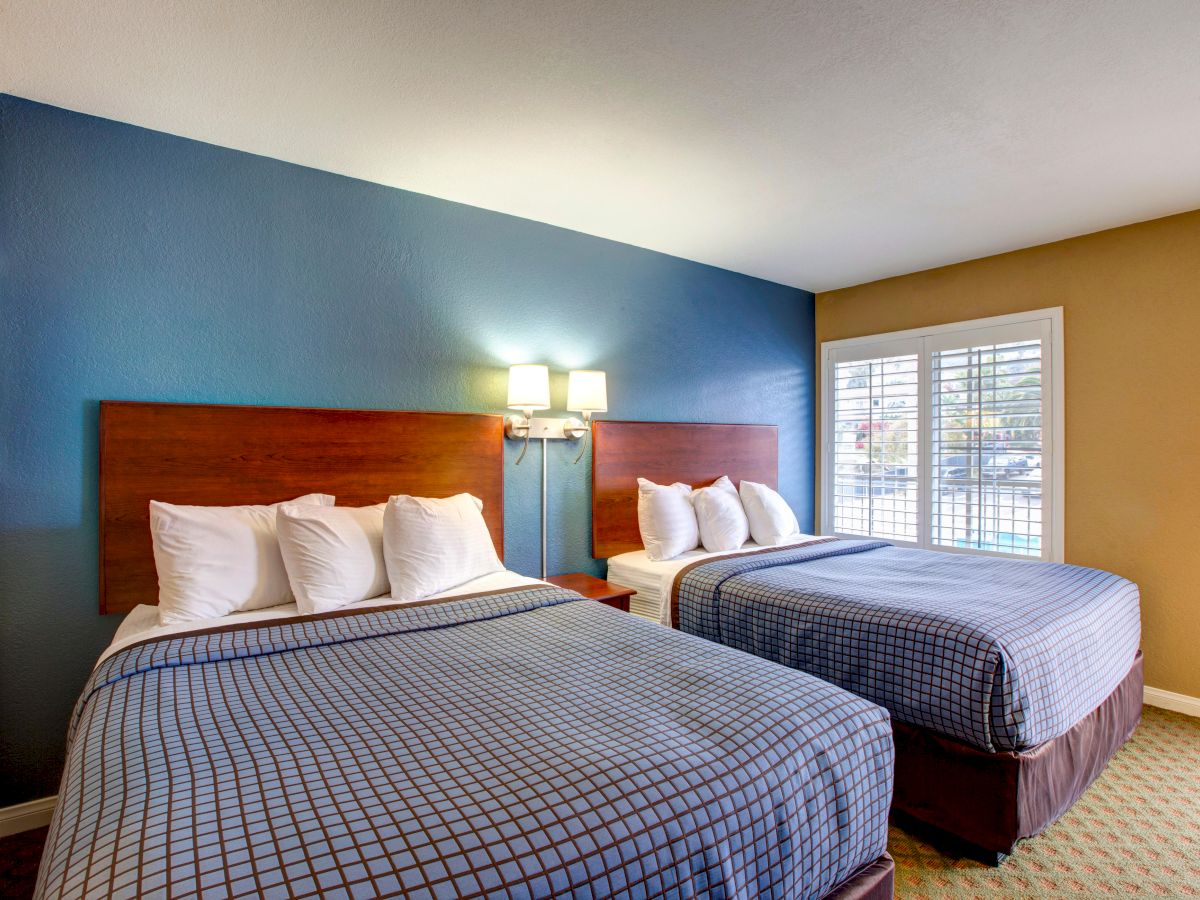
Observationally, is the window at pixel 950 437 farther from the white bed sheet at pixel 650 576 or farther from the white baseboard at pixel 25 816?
the white baseboard at pixel 25 816

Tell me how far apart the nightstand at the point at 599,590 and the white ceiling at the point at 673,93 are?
1861 millimetres

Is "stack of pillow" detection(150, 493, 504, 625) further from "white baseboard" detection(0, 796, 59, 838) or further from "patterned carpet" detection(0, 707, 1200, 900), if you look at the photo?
"patterned carpet" detection(0, 707, 1200, 900)

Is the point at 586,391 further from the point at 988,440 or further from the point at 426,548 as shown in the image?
the point at 988,440

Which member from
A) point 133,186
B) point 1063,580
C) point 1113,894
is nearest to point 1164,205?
point 1063,580

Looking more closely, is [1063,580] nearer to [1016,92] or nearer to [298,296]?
[1016,92]

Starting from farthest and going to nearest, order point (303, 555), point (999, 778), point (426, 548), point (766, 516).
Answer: point (766, 516) → point (426, 548) → point (303, 555) → point (999, 778)

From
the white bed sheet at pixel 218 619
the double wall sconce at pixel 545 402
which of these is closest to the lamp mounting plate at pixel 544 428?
the double wall sconce at pixel 545 402

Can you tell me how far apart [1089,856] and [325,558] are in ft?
8.71

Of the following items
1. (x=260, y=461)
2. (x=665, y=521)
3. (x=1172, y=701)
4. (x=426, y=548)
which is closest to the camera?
(x=426, y=548)

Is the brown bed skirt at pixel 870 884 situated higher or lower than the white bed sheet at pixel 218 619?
lower

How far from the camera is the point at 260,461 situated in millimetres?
2434

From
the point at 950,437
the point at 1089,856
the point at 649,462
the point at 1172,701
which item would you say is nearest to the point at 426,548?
the point at 649,462

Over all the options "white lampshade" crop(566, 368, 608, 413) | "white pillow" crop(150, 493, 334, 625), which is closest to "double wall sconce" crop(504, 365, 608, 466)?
"white lampshade" crop(566, 368, 608, 413)

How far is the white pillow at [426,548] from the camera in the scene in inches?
89.0
